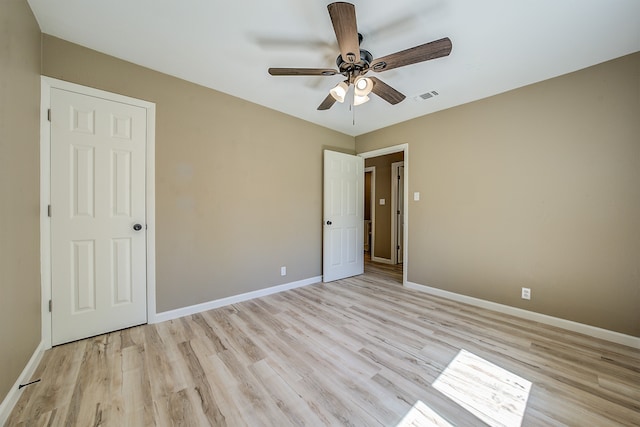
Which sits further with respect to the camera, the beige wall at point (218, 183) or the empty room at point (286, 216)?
the beige wall at point (218, 183)

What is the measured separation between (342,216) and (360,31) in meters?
2.55

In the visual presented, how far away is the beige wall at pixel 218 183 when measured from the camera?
2.27m

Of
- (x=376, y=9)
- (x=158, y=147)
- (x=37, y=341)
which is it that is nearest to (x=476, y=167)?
(x=376, y=9)

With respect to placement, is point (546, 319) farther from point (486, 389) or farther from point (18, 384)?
point (18, 384)

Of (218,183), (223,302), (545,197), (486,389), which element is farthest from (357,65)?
(223,302)

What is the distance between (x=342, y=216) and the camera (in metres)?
3.88

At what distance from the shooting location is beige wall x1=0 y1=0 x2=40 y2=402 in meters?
1.28

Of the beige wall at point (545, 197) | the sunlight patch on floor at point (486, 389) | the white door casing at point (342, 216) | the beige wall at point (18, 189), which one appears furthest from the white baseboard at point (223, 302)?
the sunlight patch on floor at point (486, 389)

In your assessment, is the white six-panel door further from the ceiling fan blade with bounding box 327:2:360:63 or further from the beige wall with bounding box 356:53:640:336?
the beige wall with bounding box 356:53:640:336

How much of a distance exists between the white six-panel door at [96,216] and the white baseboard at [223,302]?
0.63 feet

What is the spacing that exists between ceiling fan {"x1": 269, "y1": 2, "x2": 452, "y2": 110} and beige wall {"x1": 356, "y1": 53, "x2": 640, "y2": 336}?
1.42 meters

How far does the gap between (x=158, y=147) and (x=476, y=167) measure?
3.58 metres

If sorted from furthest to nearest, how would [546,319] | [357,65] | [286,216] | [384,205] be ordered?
[384,205] < [286,216] < [546,319] < [357,65]

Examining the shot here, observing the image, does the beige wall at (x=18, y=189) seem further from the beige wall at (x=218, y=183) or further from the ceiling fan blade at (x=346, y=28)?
the ceiling fan blade at (x=346, y=28)
